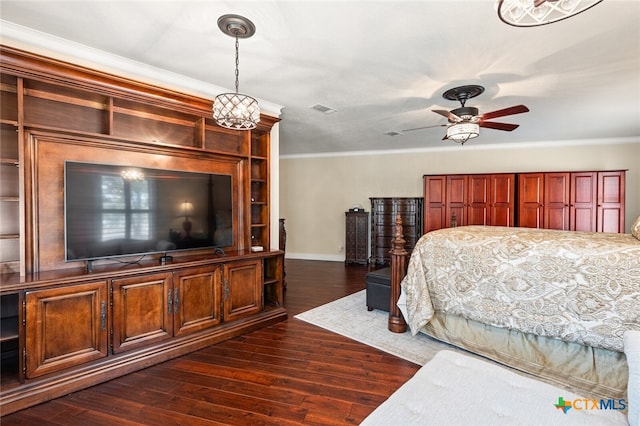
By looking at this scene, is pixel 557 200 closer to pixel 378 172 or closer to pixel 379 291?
pixel 378 172

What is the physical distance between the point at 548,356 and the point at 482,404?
168cm

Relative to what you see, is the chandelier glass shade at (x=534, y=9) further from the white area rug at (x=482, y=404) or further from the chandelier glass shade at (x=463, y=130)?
the chandelier glass shade at (x=463, y=130)

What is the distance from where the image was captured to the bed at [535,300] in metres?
2.17

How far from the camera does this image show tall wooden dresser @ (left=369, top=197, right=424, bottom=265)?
6.72 m

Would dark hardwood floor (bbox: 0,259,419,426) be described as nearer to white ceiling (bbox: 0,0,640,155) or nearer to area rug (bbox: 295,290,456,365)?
area rug (bbox: 295,290,456,365)

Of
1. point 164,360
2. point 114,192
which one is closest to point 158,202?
point 114,192

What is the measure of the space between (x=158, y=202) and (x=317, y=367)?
2.04 m

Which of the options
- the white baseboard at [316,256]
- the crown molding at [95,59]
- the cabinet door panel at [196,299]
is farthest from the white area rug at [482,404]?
the white baseboard at [316,256]

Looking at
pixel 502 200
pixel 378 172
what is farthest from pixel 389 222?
pixel 502 200

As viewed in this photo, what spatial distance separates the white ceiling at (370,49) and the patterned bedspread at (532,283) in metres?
1.58

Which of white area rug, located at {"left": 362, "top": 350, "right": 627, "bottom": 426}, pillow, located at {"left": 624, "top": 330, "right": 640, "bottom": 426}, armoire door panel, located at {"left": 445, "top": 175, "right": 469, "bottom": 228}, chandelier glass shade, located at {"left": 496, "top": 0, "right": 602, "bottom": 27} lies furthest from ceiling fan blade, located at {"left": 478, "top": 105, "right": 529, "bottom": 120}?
armoire door panel, located at {"left": 445, "top": 175, "right": 469, "bottom": 228}

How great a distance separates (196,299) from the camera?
2.93m

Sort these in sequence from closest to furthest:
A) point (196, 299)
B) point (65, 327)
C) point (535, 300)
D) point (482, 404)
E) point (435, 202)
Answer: point (482, 404)
point (65, 327)
point (535, 300)
point (196, 299)
point (435, 202)

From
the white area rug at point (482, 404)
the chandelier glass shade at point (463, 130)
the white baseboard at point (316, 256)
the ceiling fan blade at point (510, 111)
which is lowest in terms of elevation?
the white baseboard at point (316, 256)
